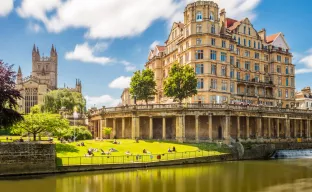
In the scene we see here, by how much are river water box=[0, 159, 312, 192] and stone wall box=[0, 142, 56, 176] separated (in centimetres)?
356

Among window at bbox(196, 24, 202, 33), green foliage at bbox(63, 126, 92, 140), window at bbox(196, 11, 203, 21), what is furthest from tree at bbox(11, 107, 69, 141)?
window at bbox(196, 11, 203, 21)

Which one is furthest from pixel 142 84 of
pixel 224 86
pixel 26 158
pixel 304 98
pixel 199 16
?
pixel 304 98

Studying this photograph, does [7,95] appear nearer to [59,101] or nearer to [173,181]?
[173,181]

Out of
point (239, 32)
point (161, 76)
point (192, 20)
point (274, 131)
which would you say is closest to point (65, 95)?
point (161, 76)

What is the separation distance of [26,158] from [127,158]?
13.7m

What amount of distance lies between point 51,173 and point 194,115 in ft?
108

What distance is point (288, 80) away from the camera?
98.9m

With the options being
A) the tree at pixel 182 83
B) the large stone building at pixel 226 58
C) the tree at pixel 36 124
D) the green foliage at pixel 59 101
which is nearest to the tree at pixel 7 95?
the tree at pixel 36 124

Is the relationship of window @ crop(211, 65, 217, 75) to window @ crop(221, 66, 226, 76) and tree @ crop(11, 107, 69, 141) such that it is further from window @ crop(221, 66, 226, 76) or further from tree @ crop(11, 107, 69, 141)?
tree @ crop(11, 107, 69, 141)

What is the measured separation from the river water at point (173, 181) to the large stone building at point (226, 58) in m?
36.7

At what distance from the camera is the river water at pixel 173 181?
1254 inches

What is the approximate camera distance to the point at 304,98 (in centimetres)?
11900

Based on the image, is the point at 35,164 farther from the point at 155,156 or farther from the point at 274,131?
the point at 274,131

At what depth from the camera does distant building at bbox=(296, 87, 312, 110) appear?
118 m
